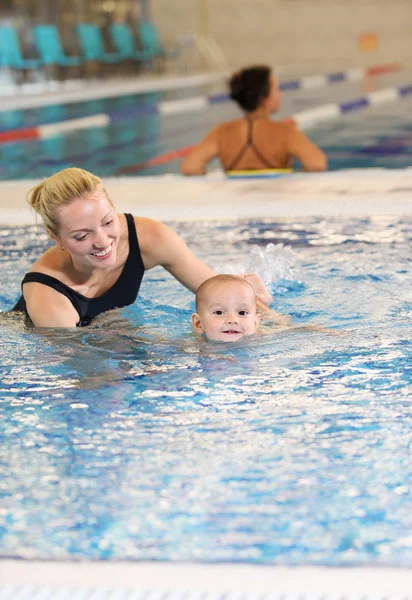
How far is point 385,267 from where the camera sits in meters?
3.88

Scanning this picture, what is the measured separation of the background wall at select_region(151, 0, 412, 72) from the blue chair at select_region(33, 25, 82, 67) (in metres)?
5.79

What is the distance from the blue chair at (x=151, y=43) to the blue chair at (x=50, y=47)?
283 cm

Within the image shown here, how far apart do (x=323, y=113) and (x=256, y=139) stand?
591cm

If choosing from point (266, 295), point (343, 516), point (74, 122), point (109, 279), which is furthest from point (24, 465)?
point (74, 122)

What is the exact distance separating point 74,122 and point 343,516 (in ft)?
30.9

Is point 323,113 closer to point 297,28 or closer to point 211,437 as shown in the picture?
point 211,437

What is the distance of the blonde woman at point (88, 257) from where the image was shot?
2721 mm

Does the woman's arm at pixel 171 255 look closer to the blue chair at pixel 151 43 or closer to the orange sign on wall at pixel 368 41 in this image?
the blue chair at pixel 151 43

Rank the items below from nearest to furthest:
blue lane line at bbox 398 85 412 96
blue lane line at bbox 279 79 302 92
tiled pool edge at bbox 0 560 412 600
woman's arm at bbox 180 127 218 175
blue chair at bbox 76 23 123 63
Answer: tiled pool edge at bbox 0 560 412 600, woman's arm at bbox 180 127 218 175, blue lane line at bbox 398 85 412 96, blue lane line at bbox 279 79 302 92, blue chair at bbox 76 23 123 63

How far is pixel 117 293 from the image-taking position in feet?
10.6

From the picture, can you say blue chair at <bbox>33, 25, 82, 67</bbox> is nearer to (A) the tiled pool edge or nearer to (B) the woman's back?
(B) the woman's back

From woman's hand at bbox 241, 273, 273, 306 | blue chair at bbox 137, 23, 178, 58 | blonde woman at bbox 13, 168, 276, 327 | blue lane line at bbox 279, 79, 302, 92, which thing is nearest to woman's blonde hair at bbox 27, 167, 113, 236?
blonde woman at bbox 13, 168, 276, 327

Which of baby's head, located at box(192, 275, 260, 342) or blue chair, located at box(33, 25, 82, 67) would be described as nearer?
baby's head, located at box(192, 275, 260, 342)

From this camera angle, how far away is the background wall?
70.1ft
